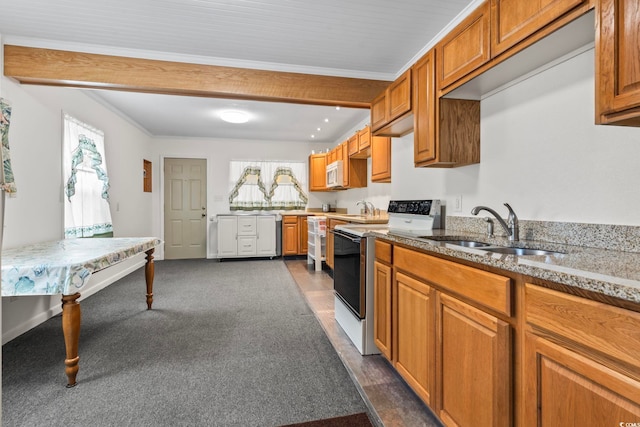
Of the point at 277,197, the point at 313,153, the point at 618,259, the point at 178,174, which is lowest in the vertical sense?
the point at 618,259

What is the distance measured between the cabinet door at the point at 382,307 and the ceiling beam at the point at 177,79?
1.81 m

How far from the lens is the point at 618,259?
3.42 ft

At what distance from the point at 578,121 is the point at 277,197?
5466mm

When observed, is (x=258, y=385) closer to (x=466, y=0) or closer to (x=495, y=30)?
(x=495, y=30)

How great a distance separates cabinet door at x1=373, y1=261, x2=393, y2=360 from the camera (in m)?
1.92

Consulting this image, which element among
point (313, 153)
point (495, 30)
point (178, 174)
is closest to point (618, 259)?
point (495, 30)

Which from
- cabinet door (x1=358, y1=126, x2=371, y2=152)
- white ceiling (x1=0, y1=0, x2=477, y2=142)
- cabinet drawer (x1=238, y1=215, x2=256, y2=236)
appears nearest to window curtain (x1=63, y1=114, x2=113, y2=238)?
white ceiling (x1=0, y1=0, x2=477, y2=142)

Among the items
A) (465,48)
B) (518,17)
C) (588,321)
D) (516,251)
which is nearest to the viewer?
(588,321)

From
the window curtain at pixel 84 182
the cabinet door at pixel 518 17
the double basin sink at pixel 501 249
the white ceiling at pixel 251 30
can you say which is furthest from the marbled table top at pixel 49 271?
the cabinet door at pixel 518 17

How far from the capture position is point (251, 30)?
2.37 metres

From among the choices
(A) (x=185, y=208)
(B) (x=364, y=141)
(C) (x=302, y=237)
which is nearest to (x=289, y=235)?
(C) (x=302, y=237)

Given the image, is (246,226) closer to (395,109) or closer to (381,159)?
(381,159)

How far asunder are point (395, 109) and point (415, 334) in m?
1.75

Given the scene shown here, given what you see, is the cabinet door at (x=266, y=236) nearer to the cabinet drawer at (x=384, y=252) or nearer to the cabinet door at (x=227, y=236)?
the cabinet door at (x=227, y=236)
